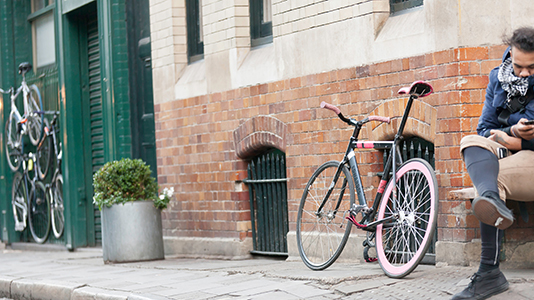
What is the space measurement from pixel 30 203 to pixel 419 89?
8.71 m

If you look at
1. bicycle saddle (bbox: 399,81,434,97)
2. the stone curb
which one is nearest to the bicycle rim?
the stone curb

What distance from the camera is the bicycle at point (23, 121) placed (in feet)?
39.5

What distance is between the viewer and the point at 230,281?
239 inches

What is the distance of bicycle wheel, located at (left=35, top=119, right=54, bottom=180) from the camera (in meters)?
11.8

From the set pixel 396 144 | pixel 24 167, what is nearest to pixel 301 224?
pixel 396 144

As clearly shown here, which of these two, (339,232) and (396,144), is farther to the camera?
(339,232)

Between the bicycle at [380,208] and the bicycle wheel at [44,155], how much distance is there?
6204mm

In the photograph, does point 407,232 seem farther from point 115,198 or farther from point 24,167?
point 24,167

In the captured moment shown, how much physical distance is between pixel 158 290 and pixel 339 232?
1747 millimetres

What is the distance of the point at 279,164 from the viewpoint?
26.1 feet

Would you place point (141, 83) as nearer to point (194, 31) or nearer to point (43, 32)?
point (194, 31)

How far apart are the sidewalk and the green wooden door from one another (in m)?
1.91

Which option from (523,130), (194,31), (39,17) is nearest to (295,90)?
(194,31)

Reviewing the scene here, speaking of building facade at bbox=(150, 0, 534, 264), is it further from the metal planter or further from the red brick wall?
the metal planter
